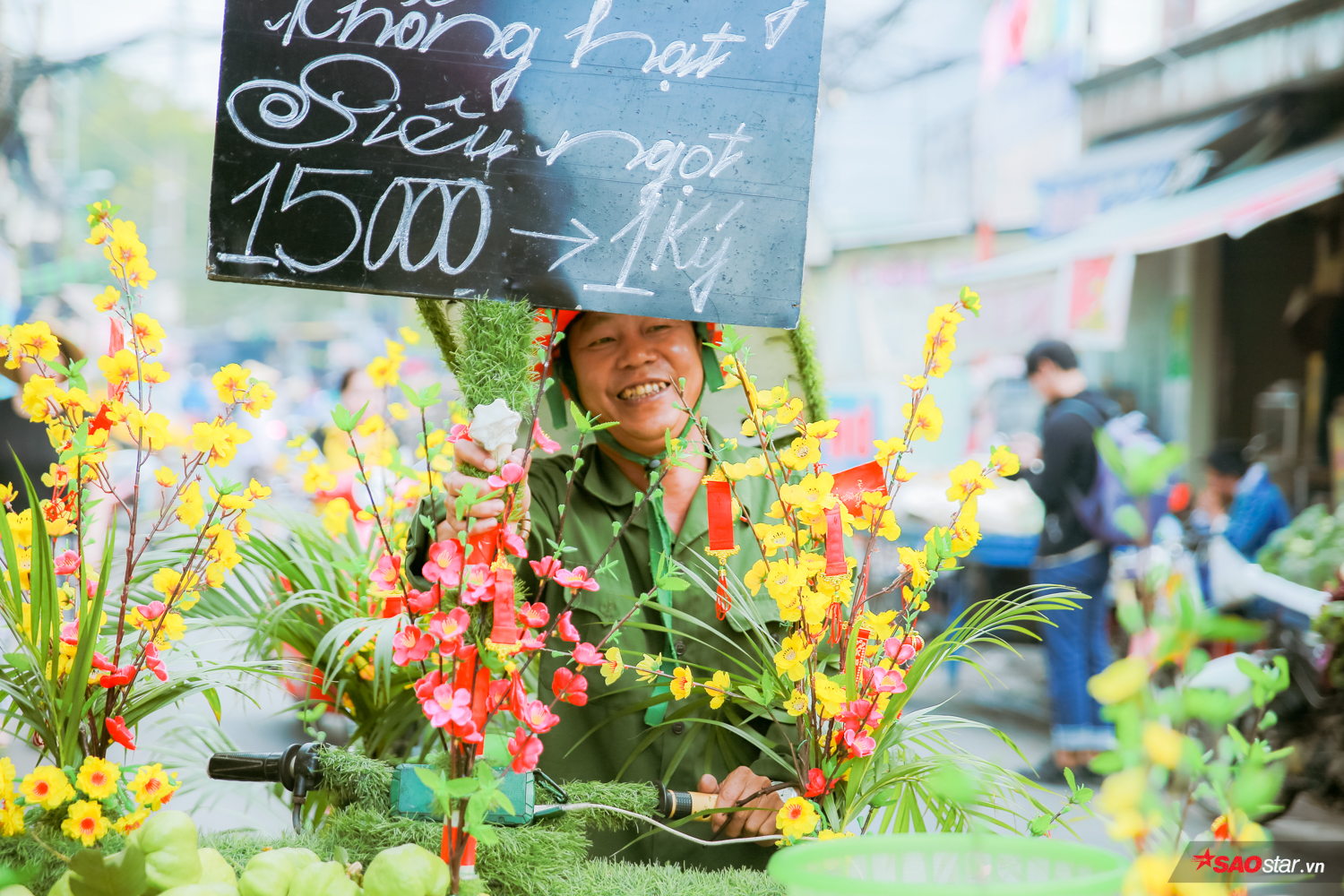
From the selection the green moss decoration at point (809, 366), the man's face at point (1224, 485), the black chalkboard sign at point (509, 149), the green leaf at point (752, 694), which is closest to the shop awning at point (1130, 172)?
the man's face at point (1224, 485)

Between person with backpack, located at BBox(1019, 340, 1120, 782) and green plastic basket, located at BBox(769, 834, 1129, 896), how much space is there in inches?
154

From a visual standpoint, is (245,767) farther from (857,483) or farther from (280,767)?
(857,483)

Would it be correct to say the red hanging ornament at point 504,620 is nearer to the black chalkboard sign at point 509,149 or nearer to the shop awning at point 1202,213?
the black chalkboard sign at point 509,149

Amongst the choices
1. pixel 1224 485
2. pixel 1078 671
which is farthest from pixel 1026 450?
pixel 1078 671

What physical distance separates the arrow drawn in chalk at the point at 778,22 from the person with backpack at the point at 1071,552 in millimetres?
3612

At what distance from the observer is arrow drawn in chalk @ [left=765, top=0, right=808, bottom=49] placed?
1.36 m

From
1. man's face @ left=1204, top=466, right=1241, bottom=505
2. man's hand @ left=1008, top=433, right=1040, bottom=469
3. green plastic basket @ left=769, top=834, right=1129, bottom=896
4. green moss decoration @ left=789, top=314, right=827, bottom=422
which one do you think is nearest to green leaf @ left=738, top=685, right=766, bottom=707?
green plastic basket @ left=769, top=834, right=1129, bottom=896

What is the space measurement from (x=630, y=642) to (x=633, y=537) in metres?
0.20

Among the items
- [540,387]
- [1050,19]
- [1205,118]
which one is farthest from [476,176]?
[1050,19]

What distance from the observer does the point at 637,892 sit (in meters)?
1.17

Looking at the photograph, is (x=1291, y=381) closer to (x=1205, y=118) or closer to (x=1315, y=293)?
(x=1315, y=293)

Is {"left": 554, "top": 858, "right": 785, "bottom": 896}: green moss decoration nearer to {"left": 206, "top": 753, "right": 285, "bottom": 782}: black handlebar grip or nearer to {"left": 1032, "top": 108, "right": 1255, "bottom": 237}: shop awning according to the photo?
{"left": 206, "top": 753, "right": 285, "bottom": 782}: black handlebar grip

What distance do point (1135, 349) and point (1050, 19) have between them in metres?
3.10

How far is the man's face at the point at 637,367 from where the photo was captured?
1.61 metres
